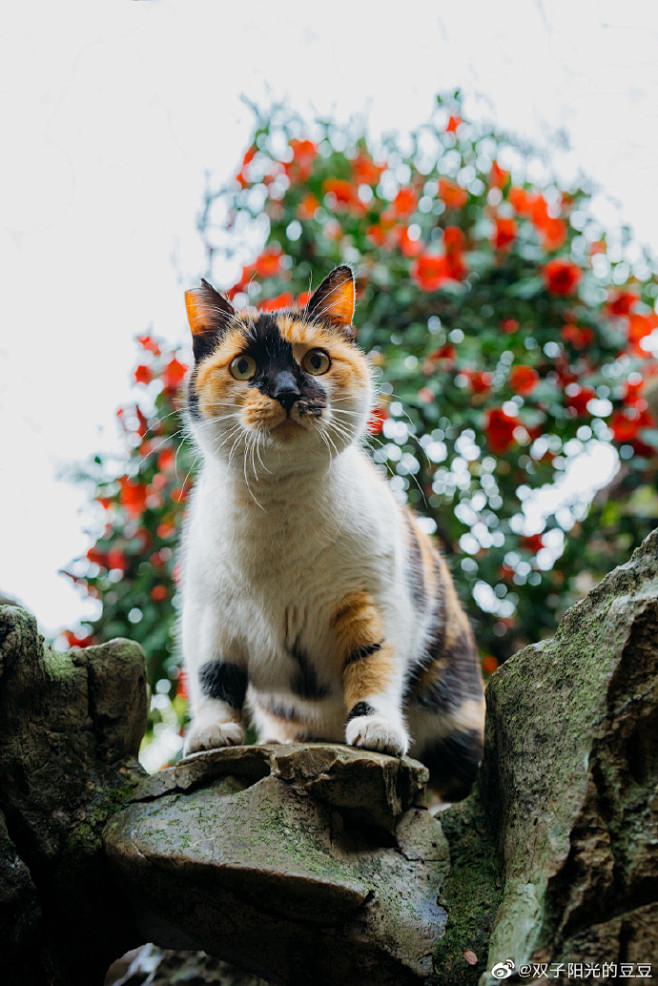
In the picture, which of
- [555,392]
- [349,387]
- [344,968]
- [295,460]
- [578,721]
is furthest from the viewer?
[555,392]

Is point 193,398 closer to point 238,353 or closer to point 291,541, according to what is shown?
point 238,353

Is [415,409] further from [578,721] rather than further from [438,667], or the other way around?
[578,721]

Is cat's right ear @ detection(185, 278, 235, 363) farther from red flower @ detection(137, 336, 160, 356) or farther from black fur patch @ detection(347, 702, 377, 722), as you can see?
black fur patch @ detection(347, 702, 377, 722)

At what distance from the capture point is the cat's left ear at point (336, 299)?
2.25 m

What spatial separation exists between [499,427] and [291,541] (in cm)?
109

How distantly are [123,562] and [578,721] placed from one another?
2.08 m

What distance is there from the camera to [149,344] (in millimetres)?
3059

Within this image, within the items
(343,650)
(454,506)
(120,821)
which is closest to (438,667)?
(343,650)

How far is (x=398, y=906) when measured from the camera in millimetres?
1559

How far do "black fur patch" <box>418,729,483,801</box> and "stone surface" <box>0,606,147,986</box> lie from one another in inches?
39.1

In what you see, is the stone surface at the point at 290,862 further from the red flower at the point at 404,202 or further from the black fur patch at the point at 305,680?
the red flower at the point at 404,202

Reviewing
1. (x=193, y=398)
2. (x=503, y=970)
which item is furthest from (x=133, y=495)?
(x=503, y=970)

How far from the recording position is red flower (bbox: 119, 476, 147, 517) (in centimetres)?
298

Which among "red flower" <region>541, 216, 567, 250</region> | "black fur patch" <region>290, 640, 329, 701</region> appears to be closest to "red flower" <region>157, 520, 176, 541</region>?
"black fur patch" <region>290, 640, 329, 701</region>
